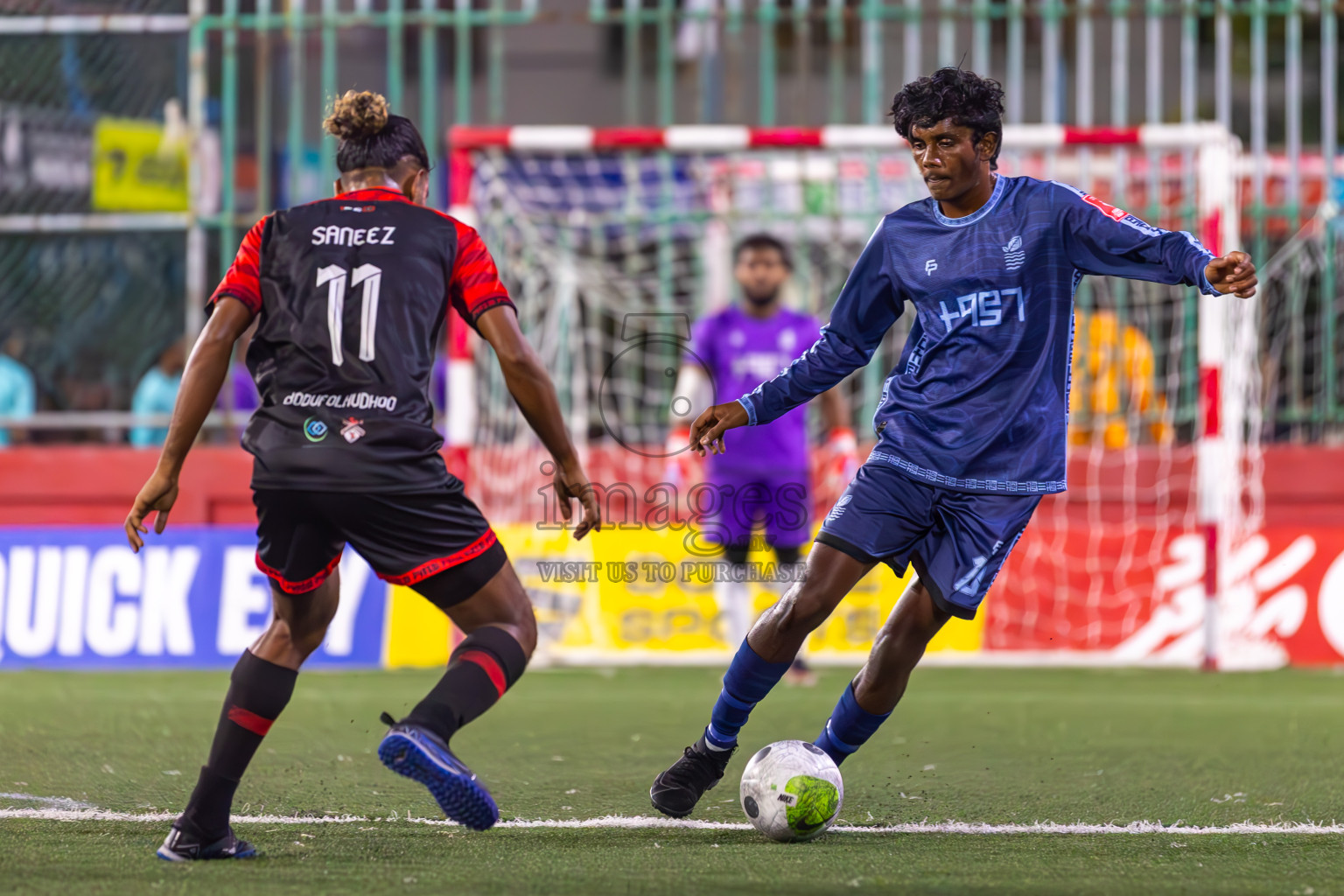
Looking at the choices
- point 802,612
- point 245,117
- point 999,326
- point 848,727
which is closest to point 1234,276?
point 999,326

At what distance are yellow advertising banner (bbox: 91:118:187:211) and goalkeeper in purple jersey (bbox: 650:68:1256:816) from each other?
793 centimetres

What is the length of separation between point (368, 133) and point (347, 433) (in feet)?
2.50

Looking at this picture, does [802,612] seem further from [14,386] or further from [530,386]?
[14,386]

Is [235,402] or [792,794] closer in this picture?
[792,794]

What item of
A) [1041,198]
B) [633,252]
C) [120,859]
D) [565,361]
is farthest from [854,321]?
[633,252]

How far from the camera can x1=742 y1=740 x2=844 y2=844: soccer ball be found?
4.16m

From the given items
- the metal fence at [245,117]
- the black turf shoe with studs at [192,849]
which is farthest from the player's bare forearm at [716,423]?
the metal fence at [245,117]

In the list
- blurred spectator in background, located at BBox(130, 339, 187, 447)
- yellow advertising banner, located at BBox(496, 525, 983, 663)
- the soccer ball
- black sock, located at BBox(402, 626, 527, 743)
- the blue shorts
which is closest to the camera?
black sock, located at BBox(402, 626, 527, 743)

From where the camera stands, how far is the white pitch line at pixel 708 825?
14.1 ft

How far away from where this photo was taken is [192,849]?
148 inches

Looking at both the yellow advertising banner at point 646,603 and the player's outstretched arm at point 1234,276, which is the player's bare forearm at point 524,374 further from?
the yellow advertising banner at point 646,603

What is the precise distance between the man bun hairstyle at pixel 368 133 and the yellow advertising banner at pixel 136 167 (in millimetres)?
7822

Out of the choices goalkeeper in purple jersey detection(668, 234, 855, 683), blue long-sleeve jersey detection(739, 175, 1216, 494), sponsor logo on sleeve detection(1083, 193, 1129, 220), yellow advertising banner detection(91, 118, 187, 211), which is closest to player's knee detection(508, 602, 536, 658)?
blue long-sleeve jersey detection(739, 175, 1216, 494)

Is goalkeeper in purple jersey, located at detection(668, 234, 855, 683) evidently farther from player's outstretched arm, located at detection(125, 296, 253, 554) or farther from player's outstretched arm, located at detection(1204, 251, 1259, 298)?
player's outstretched arm, located at detection(125, 296, 253, 554)
